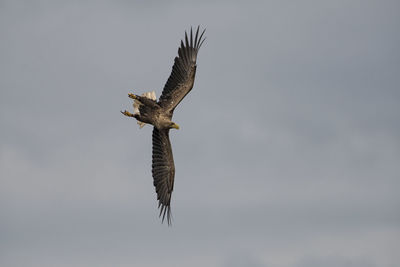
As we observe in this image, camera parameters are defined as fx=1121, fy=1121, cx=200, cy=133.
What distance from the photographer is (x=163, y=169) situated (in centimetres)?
3475

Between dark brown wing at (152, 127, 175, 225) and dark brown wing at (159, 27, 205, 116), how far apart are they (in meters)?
0.98

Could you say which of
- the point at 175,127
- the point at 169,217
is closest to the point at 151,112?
the point at 175,127

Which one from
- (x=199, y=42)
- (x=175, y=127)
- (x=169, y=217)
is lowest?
(x=169, y=217)

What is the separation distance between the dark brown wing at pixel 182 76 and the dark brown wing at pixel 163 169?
0.98 metres

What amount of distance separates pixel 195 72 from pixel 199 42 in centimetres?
91

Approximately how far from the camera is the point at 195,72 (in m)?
33.8

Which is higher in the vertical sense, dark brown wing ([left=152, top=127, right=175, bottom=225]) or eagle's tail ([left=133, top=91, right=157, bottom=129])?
eagle's tail ([left=133, top=91, right=157, bottom=129])

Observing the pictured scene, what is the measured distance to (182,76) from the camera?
33875 mm

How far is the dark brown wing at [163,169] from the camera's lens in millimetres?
34312

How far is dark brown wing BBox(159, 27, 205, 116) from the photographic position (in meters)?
33.8

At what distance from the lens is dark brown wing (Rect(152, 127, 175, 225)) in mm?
34312

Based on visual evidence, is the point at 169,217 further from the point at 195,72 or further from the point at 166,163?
the point at 195,72

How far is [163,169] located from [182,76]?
3030mm

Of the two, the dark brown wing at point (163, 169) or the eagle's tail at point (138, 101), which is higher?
the eagle's tail at point (138, 101)
